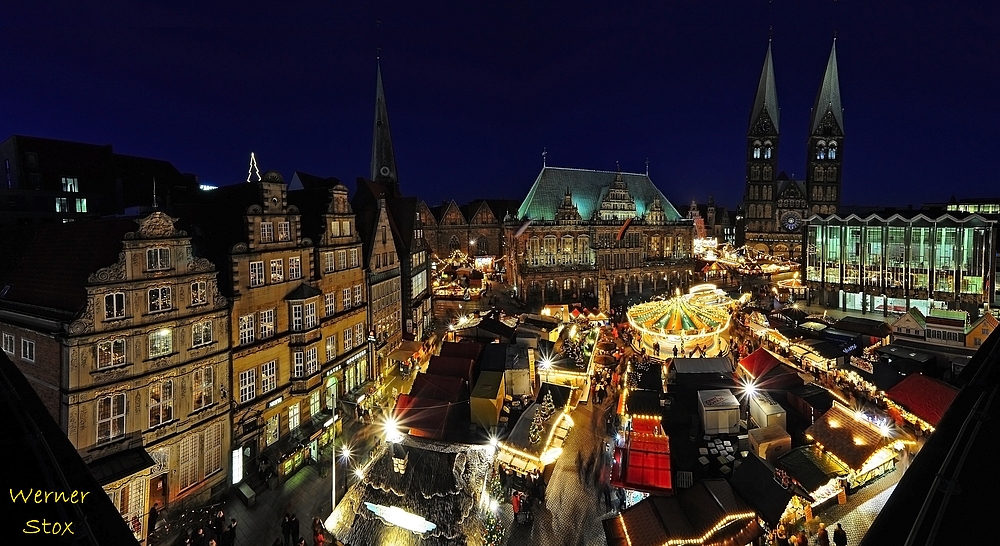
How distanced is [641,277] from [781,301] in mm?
16214

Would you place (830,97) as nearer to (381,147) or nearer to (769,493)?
(381,147)

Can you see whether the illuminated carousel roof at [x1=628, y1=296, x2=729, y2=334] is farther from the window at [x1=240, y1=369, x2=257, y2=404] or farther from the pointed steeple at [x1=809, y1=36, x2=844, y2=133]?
the pointed steeple at [x1=809, y1=36, x2=844, y2=133]

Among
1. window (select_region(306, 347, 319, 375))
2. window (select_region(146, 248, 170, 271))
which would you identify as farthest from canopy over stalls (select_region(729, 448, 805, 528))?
window (select_region(146, 248, 170, 271))

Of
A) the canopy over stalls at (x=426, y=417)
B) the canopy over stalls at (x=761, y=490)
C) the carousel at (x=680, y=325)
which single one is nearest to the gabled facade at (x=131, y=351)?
the canopy over stalls at (x=426, y=417)

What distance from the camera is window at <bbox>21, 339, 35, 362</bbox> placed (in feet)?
48.7

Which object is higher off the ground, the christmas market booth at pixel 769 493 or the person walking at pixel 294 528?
the christmas market booth at pixel 769 493

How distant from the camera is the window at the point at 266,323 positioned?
62.8 ft

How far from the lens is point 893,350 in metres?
27.8

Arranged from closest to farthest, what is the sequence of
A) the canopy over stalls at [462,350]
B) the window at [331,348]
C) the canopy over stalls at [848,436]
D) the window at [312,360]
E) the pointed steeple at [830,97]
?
the canopy over stalls at [848,436], the window at [312,360], the window at [331,348], the canopy over stalls at [462,350], the pointed steeple at [830,97]

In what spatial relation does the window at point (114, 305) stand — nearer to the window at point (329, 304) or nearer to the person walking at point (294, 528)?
the person walking at point (294, 528)

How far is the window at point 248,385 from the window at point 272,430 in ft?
4.64

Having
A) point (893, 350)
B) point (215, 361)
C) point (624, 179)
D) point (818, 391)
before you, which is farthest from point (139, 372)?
point (624, 179)

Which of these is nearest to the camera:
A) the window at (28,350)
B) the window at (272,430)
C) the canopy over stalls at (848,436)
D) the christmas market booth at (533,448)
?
the window at (28,350)

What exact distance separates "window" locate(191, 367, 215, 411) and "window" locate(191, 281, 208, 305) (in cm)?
244
